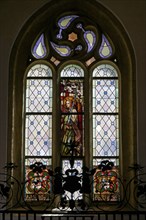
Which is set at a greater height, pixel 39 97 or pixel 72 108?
pixel 39 97

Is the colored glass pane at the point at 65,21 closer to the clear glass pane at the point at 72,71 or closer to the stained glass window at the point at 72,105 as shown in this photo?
the stained glass window at the point at 72,105

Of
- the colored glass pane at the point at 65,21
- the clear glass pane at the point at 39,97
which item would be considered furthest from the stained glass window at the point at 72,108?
the colored glass pane at the point at 65,21

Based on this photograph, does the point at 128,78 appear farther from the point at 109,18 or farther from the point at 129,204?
the point at 129,204

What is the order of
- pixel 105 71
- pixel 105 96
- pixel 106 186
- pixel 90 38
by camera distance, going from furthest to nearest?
pixel 90 38
pixel 105 71
pixel 105 96
pixel 106 186

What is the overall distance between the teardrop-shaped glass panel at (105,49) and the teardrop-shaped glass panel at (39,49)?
2.62ft

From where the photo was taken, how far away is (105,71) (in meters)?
6.23

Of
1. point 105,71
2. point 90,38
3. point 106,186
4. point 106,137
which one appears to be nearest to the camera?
point 106,186

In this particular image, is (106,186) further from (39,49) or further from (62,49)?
(39,49)

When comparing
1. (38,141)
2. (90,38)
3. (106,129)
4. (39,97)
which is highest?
(90,38)

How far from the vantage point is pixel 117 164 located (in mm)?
5938

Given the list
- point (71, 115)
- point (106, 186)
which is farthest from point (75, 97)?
point (106, 186)

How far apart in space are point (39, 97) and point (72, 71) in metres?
0.61

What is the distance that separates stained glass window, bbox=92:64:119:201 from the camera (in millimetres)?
5836

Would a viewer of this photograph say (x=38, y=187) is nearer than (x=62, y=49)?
Yes
